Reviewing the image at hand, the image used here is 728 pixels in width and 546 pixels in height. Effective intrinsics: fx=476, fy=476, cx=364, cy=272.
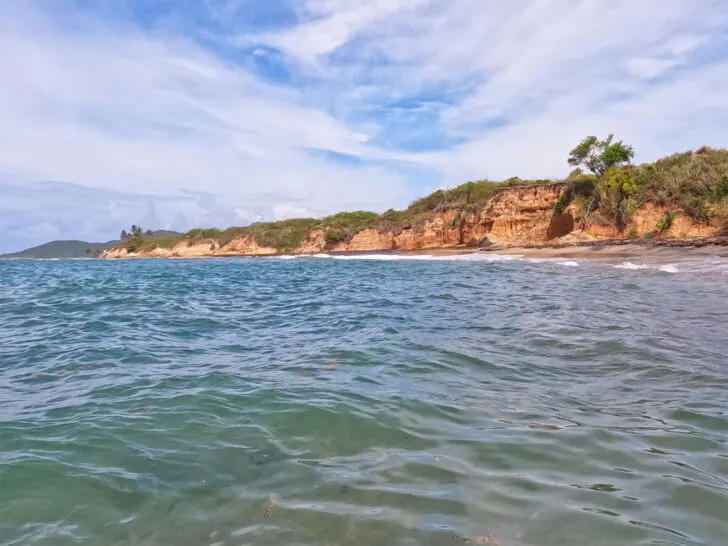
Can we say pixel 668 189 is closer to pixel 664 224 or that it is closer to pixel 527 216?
pixel 664 224

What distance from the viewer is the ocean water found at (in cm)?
276

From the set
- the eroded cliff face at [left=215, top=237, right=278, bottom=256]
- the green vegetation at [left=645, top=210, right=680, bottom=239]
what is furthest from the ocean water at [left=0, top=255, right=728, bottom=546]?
the eroded cliff face at [left=215, top=237, right=278, bottom=256]

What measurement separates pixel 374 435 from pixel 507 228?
149 ft

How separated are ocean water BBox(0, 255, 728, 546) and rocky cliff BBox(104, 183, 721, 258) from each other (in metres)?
30.3

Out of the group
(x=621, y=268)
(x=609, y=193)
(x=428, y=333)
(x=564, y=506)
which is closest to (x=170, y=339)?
(x=428, y=333)

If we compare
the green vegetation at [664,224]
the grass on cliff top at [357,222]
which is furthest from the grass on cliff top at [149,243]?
the green vegetation at [664,224]

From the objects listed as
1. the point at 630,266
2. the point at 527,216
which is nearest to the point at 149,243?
the point at 527,216

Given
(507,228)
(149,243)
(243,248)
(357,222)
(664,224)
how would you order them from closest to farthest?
(664,224)
(507,228)
(357,222)
(243,248)
(149,243)

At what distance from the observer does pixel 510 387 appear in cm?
519

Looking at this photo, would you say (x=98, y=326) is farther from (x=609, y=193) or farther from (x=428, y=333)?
(x=609, y=193)

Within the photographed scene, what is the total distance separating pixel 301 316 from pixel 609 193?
35.1 m

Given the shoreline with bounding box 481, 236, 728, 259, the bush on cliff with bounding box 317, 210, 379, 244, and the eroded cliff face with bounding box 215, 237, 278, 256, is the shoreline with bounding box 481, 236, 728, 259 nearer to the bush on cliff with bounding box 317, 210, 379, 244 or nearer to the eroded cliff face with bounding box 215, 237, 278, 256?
the bush on cliff with bounding box 317, 210, 379, 244

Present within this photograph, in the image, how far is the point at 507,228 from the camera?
153ft

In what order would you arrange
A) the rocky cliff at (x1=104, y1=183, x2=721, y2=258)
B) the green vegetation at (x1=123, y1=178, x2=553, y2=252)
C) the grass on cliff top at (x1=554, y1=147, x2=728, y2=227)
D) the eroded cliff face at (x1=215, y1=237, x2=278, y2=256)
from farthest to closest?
the eroded cliff face at (x1=215, y1=237, x2=278, y2=256)
the green vegetation at (x1=123, y1=178, x2=553, y2=252)
the rocky cliff at (x1=104, y1=183, x2=721, y2=258)
the grass on cliff top at (x1=554, y1=147, x2=728, y2=227)
